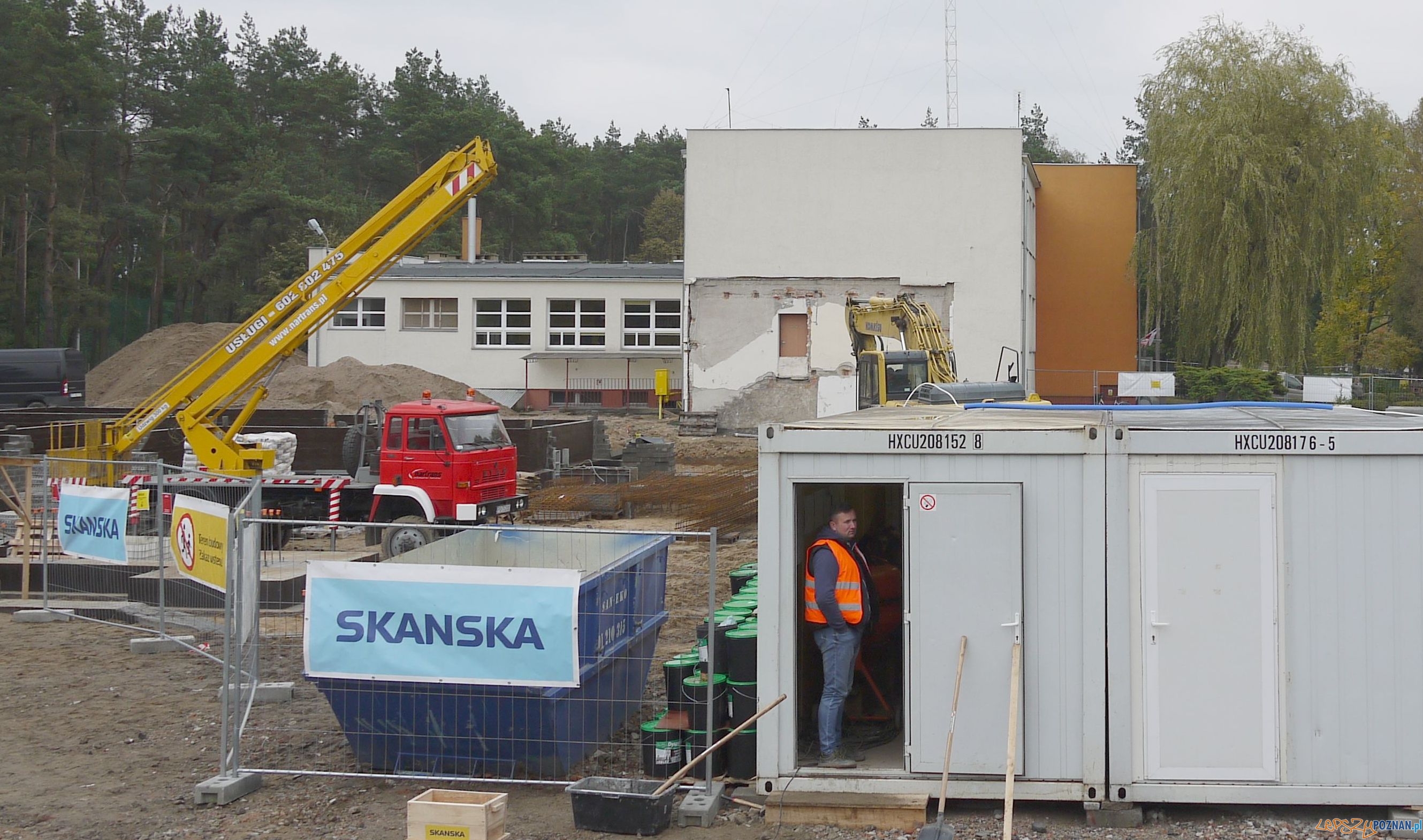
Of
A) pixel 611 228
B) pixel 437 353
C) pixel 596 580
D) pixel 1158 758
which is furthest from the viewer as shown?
pixel 611 228

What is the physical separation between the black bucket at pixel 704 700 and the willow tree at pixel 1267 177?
33.3m

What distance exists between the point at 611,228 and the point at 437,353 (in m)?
54.4

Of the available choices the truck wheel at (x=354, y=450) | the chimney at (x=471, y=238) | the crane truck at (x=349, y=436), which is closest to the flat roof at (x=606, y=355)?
the chimney at (x=471, y=238)

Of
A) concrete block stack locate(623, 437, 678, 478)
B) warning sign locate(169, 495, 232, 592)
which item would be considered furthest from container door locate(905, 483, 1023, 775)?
concrete block stack locate(623, 437, 678, 478)

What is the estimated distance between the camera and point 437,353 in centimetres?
4650

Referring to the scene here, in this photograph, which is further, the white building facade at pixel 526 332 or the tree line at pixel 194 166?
the tree line at pixel 194 166

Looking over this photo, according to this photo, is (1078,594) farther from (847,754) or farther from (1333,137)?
(1333,137)

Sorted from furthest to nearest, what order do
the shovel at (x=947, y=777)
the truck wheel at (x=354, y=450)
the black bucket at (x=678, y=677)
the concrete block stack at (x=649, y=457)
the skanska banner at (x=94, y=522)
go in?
the concrete block stack at (x=649, y=457), the truck wheel at (x=354, y=450), the skanska banner at (x=94, y=522), the black bucket at (x=678, y=677), the shovel at (x=947, y=777)

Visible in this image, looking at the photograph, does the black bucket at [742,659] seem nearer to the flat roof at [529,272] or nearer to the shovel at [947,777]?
the shovel at [947,777]

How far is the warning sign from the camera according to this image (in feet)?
31.8

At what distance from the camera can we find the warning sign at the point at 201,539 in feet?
31.8

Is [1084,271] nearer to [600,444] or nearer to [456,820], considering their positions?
[600,444]

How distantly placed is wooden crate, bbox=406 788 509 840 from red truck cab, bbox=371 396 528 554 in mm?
10357

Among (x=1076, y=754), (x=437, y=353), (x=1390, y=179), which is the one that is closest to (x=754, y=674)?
(x=1076, y=754)
